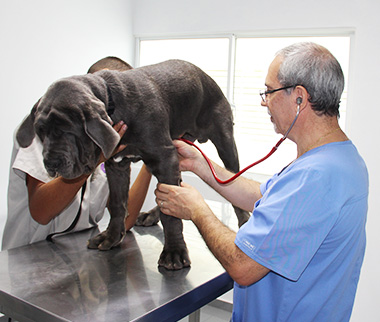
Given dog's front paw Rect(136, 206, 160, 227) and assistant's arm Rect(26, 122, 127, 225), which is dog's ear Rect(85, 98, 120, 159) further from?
dog's front paw Rect(136, 206, 160, 227)

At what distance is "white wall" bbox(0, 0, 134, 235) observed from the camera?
2904 mm

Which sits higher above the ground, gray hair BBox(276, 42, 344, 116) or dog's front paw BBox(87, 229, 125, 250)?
gray hair BBox(276, 42, 344, 116)

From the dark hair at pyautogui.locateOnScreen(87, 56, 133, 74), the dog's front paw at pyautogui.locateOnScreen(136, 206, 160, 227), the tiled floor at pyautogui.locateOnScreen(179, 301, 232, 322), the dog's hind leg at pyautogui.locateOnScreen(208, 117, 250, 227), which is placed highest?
the dark hair at pyautogui.locateOnScreen(87, 56, 133, 74)

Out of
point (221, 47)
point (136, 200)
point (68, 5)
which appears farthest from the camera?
point (221, 47)

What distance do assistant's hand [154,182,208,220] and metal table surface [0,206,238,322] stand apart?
0.23 metres

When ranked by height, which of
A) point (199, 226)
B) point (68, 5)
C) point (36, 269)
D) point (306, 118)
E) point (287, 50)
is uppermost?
point (68, 5)

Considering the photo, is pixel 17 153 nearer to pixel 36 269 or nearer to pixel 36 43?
pixel 36 269

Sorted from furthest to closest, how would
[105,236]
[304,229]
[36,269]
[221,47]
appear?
1. [221,47]
2. [105,236]
3. [36,269]
4. [304,229]

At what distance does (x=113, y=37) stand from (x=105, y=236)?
2.58 m

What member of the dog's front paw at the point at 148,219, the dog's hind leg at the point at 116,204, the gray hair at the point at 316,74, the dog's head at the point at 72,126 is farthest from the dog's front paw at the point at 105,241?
the gray hair at the point at 316,74

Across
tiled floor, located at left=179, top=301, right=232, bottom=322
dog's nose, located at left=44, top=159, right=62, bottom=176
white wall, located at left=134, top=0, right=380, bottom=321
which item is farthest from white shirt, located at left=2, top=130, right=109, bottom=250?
white wall, located at left=134, top=0, right=380, bottom=321

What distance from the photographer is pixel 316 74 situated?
46.3 inches

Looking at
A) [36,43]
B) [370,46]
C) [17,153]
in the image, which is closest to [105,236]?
[17,153]

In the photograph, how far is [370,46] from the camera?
117 inches
